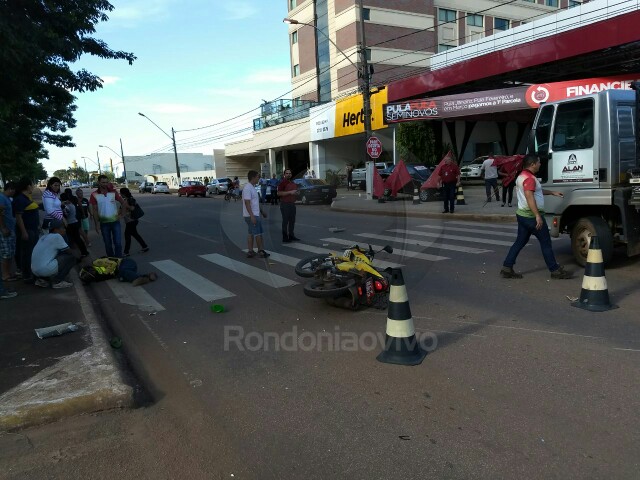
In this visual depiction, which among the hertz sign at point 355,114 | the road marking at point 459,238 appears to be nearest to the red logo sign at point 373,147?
the road marking at point 459,238

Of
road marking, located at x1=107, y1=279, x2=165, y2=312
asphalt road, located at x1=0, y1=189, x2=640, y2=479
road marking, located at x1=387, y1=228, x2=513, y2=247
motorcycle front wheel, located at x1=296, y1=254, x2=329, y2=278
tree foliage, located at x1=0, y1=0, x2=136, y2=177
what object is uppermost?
tree foliage, located at x1=0, y1=0, x2=136, y2=177

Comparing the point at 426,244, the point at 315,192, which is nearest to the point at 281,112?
the point at 315,192

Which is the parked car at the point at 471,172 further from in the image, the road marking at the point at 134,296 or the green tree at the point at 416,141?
the road marking at the point at 134,296

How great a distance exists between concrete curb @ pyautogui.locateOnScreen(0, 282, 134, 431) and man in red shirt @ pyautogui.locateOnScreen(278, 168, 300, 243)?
6975 mm

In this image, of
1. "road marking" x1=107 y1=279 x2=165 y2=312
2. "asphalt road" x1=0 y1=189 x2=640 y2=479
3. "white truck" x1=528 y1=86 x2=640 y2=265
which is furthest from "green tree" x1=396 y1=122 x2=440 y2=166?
"road marking" x1=107 y1=279 x2=165 y2=312

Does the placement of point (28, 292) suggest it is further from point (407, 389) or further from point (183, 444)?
point (407, 389)

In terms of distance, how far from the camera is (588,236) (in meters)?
7.39

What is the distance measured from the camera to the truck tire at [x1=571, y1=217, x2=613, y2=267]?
716 cm

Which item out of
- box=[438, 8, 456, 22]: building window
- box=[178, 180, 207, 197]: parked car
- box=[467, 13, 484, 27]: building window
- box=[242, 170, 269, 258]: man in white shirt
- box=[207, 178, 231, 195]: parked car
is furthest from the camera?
box=[467, 13, 484, 27]: building window

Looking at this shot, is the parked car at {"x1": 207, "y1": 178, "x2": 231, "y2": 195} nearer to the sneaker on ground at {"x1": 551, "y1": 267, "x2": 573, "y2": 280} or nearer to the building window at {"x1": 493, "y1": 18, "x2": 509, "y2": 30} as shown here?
the building window at {"x1": 493, "y1": 18, "x2": 509, "y2": 30}

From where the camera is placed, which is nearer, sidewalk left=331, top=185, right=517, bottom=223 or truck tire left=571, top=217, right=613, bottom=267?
truck tire left=571, top=217, right=613, bottom=267

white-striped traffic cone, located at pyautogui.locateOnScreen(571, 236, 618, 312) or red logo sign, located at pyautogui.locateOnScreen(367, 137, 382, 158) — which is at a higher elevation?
red logo sign, located at pyautogui.locateOnScreen(367, 137, 382, 158)

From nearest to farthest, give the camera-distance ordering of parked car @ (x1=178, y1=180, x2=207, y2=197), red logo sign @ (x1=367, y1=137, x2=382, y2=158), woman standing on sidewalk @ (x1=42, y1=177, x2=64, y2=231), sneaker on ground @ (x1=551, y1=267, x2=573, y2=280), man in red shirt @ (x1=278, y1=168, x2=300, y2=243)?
sneaker on ground @ (x1=551, y1=267, x2=573, y2=280)
woman standing on sidewalk @ (x1=42, y1=177, x2=64, y2=231)
man in red shirt @ (x1=278, y1=168, x2=300, y2=243)
red logo sign @ (x1=367, y1=137, x2=382, y2=158)
parked car @ (x1=178, y1=180, x2=207, y2=197)

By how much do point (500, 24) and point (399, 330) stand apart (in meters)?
55.0
